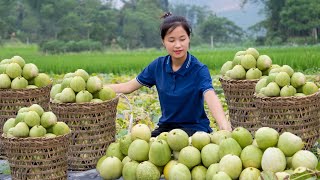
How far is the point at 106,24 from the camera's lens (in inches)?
1296

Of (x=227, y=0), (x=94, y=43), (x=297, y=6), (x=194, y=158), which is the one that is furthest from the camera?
→ (x=227, y=0)

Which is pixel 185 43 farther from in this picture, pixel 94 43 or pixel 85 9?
pixel 85 9

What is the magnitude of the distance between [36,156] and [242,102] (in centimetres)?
163

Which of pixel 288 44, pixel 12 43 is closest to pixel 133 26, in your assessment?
pixel 12 43

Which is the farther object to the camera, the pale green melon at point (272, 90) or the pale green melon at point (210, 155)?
the pale green melon at point (272, 90)

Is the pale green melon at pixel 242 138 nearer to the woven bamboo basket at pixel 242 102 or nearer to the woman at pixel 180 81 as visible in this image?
the woman at pixel 180 81

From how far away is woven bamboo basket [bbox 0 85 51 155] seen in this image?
374cm

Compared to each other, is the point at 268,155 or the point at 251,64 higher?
the point at 251,64

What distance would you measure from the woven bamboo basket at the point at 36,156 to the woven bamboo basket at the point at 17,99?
0.66 m

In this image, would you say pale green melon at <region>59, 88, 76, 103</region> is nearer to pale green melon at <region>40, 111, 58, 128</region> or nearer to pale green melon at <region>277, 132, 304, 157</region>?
pale green melon at <region>40, 111, 58, 128</region>

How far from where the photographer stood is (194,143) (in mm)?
2807

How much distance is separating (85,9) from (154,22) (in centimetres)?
453

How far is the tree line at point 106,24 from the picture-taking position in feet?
94.4

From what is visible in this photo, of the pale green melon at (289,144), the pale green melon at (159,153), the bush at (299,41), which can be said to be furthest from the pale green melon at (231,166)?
the bush at (299,41)
